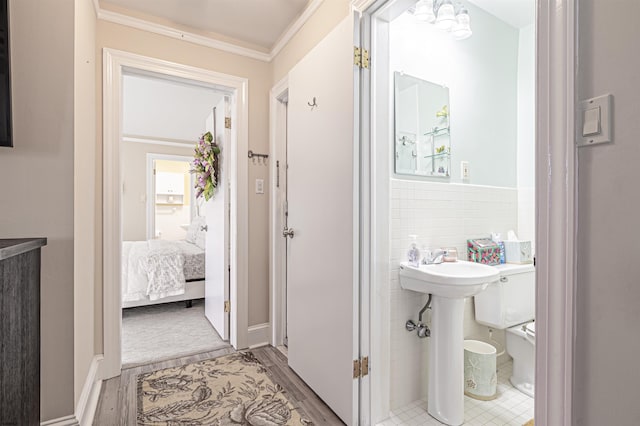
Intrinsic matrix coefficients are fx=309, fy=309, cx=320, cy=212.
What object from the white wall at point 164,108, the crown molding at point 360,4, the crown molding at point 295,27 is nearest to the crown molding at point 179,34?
the crown molding at point 295,27

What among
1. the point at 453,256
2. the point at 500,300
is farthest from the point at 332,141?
the point at 500,300

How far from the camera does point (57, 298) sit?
1371mm

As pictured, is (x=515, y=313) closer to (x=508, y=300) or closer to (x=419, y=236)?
(x=508, y=300)

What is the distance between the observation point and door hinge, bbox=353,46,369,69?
5.15ft

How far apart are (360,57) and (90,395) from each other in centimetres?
237

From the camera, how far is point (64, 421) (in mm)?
1371

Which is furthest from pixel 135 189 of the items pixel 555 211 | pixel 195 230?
pixel 555 211

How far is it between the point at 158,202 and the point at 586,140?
23.1 ft

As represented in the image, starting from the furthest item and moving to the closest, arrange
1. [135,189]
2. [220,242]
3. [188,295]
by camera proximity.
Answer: [135,189], [188,295], [220,242]

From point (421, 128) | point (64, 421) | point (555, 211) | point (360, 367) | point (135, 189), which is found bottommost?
point (64, 421)

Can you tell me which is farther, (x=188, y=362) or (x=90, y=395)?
(x=188, y=362)

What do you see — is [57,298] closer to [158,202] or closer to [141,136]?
[141,136]

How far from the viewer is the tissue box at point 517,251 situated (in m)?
2.14

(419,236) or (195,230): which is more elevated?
(419,236)
